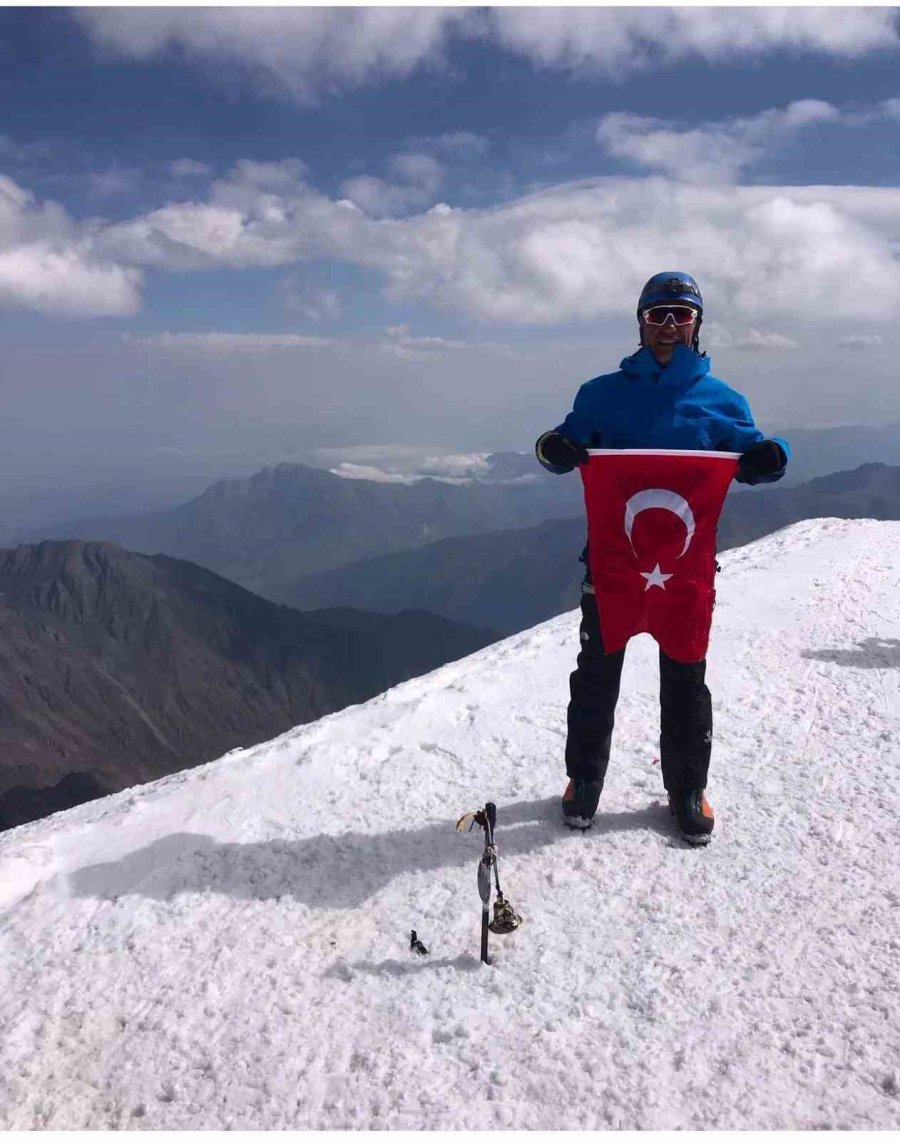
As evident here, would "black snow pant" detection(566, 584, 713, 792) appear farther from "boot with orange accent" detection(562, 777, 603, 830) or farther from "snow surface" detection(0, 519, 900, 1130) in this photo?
"snow surface" detection(0, 519, 900, 1130)

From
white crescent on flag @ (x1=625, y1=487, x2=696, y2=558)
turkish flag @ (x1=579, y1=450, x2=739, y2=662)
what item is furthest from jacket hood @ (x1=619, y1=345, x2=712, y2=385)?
white crescent on flag @ (x1=625, y1=487, x2=696, y2=558)

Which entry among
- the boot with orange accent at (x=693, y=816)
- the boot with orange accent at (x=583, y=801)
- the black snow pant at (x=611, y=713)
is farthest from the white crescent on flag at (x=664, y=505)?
the boot with orange accent at (x=583, y=801)

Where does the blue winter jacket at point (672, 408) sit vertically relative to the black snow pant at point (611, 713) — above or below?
above

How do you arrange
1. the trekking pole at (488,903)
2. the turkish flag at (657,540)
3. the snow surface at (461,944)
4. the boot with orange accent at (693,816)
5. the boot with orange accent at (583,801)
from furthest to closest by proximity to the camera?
1. the boot with orange accent at (583,801)
2. the boot with orange accent at (693,816)
3. the turkish flag at (657,540)
4. the trekking pole at (488,903)
5. the snow surface at (461,944)

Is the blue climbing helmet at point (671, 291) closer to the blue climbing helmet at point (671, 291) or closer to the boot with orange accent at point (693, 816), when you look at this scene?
the blue climbing helmet at point (671, 291)

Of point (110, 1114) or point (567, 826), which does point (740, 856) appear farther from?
point (110, 1114)

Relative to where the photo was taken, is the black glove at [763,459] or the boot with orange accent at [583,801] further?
the boot with orange accent at [583,801]

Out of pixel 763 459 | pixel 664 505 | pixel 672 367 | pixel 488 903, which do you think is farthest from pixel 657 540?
pixel 488 903

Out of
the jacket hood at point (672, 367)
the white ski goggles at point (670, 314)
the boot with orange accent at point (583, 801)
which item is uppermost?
the white ski goggles at point (670, 314)
